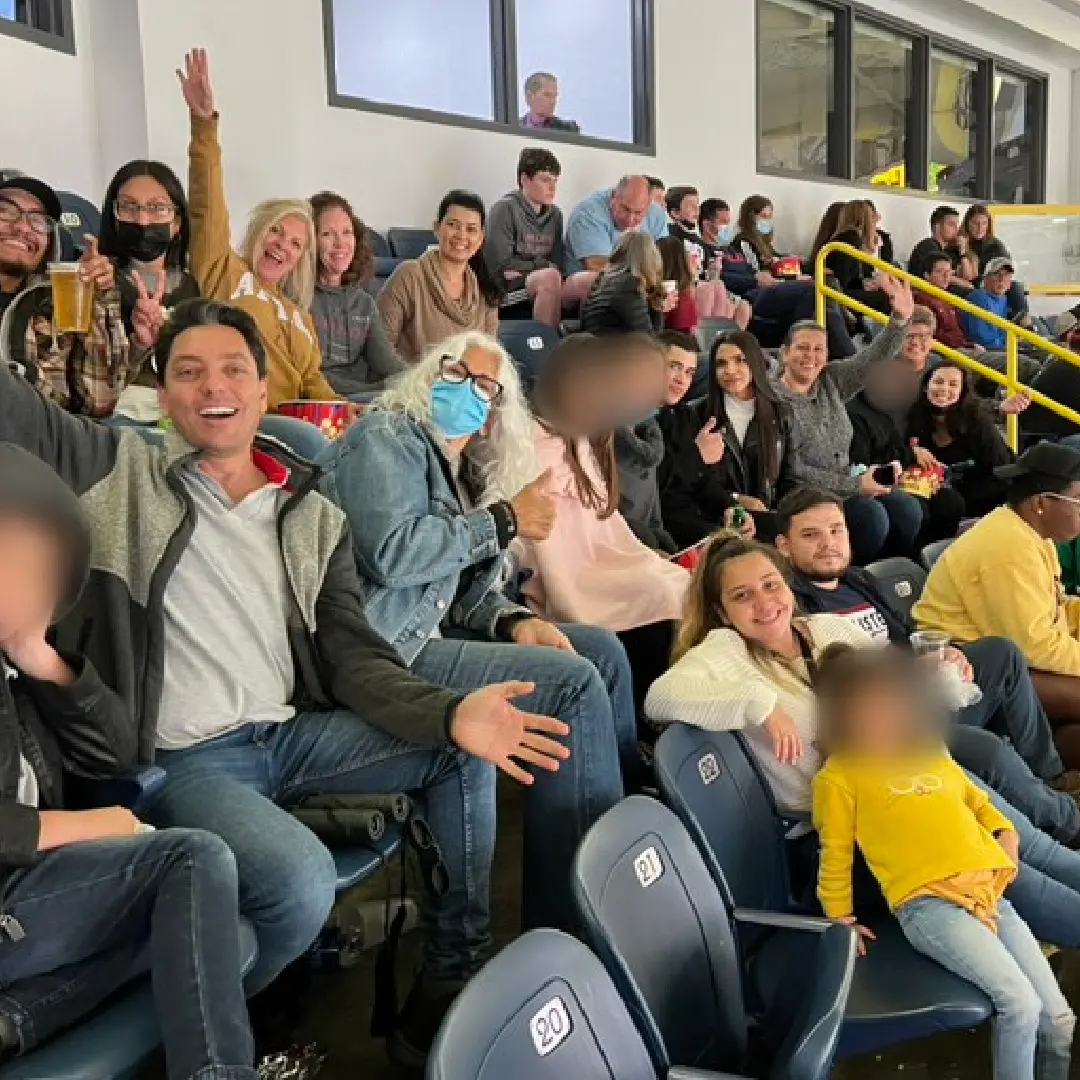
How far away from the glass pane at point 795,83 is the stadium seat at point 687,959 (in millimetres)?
7212

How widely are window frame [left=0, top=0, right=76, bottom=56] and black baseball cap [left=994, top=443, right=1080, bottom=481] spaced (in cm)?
362

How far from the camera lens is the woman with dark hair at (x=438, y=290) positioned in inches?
161

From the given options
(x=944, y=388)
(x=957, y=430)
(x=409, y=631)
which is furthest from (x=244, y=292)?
(x=957, y=430)

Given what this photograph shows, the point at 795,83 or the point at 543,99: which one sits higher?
the point at 795,83

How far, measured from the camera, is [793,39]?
845 cm

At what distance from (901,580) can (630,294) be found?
148 centimetres

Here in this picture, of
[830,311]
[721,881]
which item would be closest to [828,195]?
[830,311]

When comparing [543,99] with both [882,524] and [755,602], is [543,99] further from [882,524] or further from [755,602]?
[755,602]

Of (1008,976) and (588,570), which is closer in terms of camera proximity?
(1008,976)

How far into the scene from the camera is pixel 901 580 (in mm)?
3166

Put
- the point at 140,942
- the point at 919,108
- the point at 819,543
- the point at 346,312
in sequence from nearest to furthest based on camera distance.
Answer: the point at 140,942
the point at 819,543
the point at 346,312
the point at 919,108

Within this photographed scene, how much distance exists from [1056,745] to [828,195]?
6.42 meters

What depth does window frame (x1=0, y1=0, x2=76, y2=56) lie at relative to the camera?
14.0 ft

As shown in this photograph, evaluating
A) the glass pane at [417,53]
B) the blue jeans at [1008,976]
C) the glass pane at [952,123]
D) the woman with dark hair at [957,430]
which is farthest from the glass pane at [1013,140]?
the blue jeans at [1008,976]
